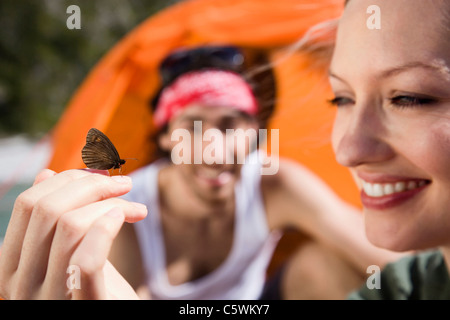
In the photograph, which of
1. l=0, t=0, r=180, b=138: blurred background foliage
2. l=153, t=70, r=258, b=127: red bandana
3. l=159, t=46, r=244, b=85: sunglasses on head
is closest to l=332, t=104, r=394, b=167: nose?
l=153, t=70, r=258, b=127: red bandana

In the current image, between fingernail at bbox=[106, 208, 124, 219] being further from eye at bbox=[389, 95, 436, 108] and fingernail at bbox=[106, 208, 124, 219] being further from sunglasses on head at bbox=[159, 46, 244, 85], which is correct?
sunglasses on head at bbox=[159, 46, 244, 85]

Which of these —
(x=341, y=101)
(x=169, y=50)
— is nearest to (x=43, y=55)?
(x=169, y=50)

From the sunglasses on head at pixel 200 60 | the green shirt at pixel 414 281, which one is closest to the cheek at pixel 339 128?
the green shirt at pixel 414 281

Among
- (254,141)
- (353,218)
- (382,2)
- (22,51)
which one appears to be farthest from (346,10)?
(22,51)

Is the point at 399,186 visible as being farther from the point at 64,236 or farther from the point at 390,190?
the point at 64,236

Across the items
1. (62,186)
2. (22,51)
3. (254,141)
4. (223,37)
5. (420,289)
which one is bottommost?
(420,289)

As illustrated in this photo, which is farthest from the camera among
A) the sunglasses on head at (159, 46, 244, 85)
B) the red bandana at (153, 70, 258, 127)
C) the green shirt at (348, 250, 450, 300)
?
the sunglasses on head at (159, 46, 244, 85)
